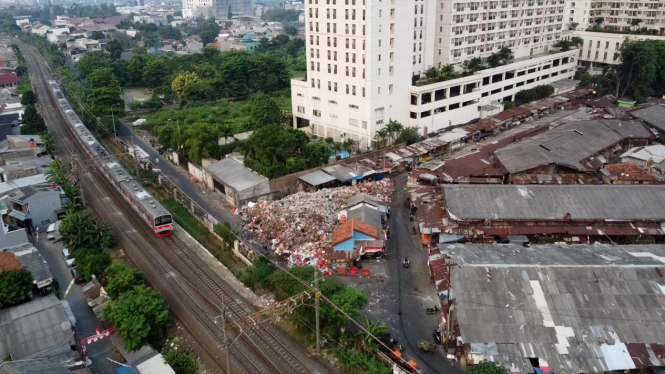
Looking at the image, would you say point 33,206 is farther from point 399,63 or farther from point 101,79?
point 101,79

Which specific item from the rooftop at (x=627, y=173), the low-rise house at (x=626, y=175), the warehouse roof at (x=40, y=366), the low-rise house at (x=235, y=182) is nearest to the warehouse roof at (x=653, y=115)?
the rooftop at (x=627, y=173)

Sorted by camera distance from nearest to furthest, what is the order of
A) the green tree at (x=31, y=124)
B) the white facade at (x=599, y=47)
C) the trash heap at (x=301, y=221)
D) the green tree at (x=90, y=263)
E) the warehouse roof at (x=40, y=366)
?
the warehouse roof at (x=40, y=366) < the green tree at (x=90, y=263) < the trash heap at (x=301, y=221) < the green tree at (x=31, y=124) < the white facade at (x=599, y=47)

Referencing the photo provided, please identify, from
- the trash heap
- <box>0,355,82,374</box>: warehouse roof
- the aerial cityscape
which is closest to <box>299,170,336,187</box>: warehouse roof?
the aerial cityscape

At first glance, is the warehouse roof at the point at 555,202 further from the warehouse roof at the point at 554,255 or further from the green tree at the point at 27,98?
the green tree at the point at 27,98

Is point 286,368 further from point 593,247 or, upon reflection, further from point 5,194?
point 5,194

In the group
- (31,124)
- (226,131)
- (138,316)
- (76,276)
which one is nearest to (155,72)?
(31,124)

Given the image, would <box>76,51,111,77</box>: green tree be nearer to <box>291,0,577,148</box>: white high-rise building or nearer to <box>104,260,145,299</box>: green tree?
<box>291,0,577,148</box>: white high-rise building
